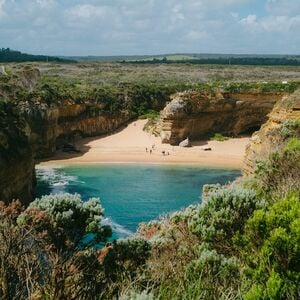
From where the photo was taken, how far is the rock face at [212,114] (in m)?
59.6

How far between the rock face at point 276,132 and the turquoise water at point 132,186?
24.1ft

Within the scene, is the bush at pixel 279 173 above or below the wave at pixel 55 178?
above

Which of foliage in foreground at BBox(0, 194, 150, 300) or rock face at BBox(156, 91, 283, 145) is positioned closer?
foliage in foreground at BBox(0, 194, 150, 300)

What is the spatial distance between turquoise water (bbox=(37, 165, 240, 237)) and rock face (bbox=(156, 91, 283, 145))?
28.8ft

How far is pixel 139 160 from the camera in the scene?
54812mm

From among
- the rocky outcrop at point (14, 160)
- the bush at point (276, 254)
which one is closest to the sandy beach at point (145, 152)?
the rocky outcrop at point (14, 160)

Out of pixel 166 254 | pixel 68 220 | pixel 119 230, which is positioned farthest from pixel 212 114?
pixel 68 220

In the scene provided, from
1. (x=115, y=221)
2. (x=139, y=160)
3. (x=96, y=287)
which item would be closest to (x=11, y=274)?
(x=96, y=287)

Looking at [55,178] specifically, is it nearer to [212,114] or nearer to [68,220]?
[212,114]

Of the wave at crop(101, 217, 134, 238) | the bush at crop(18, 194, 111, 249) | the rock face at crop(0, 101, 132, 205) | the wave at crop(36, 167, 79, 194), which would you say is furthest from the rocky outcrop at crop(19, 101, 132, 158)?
the bush at crop(18, 194, 111, 249)

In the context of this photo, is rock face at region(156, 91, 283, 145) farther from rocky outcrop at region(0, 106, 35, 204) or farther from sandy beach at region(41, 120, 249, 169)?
rocky outcrop at region(0, 106, 35, 204)

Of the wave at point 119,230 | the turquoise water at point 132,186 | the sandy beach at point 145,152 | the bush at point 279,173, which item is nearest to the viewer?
the bush at point 279,173

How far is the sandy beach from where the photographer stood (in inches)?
2142

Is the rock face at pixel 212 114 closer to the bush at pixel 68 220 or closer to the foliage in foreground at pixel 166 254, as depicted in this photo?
the foliage in foreground at pixel 166 254
